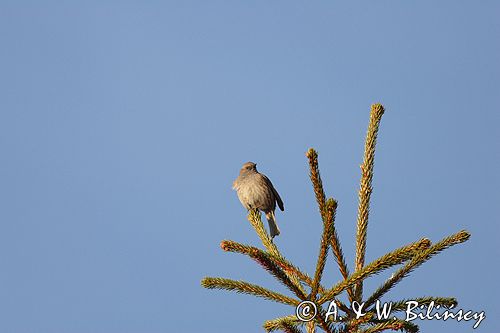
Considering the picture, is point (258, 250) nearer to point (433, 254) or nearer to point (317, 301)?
point (317, 301)

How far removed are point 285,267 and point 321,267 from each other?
2.21ft

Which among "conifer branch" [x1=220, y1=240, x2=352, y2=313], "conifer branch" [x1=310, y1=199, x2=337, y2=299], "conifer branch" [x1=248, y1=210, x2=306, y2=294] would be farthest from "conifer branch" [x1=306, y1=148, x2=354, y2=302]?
"conifer branch" [x1=248, y1=210, x2=306, y2=294]

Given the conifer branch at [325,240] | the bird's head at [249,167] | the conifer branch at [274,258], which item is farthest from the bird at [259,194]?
the conifer branch at [325,240]

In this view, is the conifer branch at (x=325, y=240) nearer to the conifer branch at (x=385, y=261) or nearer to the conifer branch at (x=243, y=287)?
the conifer branch at (x=385, y=261)

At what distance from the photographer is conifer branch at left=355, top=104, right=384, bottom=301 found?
483 centimetres

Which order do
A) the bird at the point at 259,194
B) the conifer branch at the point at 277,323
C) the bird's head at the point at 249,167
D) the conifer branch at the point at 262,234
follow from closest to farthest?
the conifer branch at the point at 277,323
the conifer branch at the point at 262,234
the bird at the point at 259,194
the bird's head at the point at 249,167

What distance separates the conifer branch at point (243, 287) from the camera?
4637 mm

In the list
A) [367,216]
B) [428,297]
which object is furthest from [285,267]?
[428,297]

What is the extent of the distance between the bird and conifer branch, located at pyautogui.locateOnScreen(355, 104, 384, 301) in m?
6.96

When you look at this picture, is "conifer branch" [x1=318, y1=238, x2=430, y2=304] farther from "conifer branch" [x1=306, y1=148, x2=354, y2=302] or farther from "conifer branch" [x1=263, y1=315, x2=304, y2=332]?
"conifer branch" [x1=263, y1=315, x2=304, y2=332]

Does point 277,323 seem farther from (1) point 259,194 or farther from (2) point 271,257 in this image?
(1) point 259,194

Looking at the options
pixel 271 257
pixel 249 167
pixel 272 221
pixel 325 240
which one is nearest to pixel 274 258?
pixel 271 257

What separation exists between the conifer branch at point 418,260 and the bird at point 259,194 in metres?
7.38

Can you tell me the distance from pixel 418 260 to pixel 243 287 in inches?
44.4
